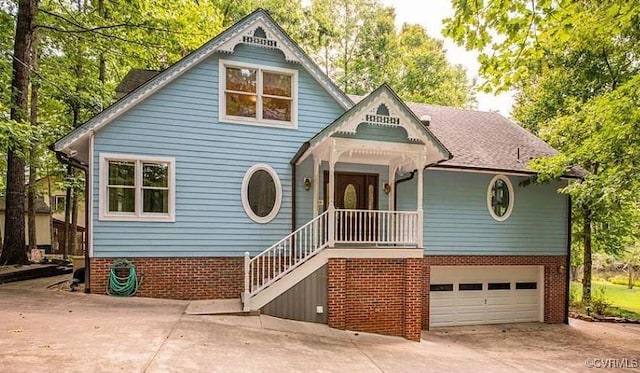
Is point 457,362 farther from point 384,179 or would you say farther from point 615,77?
point 615,77

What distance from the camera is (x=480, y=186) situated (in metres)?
11.8

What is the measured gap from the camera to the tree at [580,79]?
543 centimetres

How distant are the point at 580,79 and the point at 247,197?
1320 cm

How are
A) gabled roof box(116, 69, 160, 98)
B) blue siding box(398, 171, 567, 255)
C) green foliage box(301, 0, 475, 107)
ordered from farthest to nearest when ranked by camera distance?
1. green foliage box(301, 0, 475, 107)
2. gabled roof box(116, 69, 160, 98)
3. blue siding box(398, 171, 567, 255)

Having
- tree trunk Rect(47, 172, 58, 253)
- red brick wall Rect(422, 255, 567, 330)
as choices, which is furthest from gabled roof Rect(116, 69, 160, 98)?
red brick wall Rect(422, 255, 567, 330)

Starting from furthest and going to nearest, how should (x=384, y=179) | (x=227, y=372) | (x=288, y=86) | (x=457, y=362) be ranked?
(x=384, y=179) → (x=288, y=86) → (x=457, y=362) → (x=227, y=372)

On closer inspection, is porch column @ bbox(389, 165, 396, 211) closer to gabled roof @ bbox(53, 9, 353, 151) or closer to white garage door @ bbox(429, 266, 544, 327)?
gabled roof @ bbox(53, 9, 353, 151)

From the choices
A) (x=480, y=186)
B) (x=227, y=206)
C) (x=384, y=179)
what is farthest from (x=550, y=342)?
(x=227, y=206)

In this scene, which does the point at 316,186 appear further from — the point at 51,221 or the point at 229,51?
the point at 51,221

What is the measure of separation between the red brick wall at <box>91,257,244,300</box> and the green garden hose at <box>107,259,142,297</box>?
0.11 m

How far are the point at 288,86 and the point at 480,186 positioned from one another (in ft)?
21.3

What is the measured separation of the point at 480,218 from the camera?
11.8m

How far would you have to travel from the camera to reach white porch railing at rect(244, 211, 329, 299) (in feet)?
26.9

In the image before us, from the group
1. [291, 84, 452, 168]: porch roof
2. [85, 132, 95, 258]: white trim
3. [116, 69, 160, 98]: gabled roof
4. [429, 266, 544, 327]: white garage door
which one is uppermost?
[116, 69, 160, 98]: gabled roof
